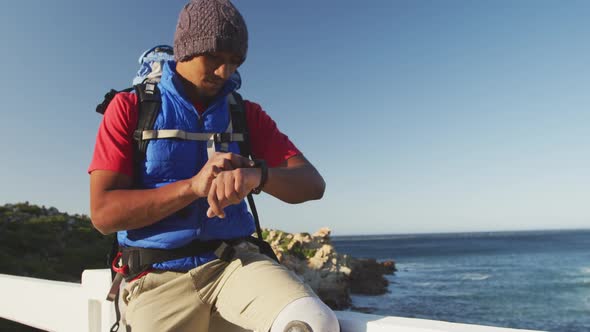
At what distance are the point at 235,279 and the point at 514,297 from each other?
39.4 meters

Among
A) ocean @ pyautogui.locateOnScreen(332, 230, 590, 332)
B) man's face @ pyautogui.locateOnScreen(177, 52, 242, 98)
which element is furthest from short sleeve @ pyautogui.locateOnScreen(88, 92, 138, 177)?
ocean @ pyautogui.locateOnScreen(332, 230, 590, 332)

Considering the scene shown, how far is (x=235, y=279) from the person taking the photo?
1.64 meters

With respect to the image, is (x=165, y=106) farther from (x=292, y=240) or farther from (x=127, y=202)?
(x=292, y=240)

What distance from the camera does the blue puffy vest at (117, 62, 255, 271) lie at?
168 centimetres

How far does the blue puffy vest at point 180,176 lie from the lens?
5.51 ft

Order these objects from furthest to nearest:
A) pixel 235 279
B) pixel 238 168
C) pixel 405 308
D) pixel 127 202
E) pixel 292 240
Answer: pixel 405 308, pixel 292 240, pixel 235 279, pixel 127 202, pixel 238 168

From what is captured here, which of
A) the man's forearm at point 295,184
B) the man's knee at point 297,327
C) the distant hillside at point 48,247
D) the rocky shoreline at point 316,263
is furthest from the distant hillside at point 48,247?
the man's knee at point 297,327

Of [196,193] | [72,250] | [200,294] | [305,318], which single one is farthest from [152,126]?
[72,250]

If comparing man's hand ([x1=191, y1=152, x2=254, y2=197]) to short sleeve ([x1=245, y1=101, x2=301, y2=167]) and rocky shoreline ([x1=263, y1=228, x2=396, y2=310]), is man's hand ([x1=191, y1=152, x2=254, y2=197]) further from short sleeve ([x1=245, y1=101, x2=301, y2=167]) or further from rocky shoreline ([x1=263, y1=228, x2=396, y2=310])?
rocky shoreline ([x1=263, y1=228, x2=396, y2=310])

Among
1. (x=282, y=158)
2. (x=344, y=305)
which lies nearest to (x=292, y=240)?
(x=344, y=305)

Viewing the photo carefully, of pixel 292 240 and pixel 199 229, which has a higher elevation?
pixel 199 229

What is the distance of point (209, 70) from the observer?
6.02ft

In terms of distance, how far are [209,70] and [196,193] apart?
2.08 feet

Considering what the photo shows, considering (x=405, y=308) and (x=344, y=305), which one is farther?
(x=405, y=308)
